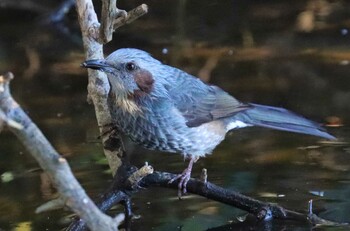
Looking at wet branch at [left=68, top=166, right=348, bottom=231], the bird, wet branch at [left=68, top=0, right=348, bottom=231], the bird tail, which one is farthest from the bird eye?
the bird tail

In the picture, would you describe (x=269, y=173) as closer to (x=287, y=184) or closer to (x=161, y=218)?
(x=287, y=184)

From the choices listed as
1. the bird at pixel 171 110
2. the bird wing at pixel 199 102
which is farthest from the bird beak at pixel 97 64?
the bird wing at pixel 199 102

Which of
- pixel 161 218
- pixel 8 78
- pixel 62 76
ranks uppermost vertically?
pixel 8 78

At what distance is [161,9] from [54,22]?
1157 mm

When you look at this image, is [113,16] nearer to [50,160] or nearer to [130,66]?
[130,66]

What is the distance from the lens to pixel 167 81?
12.3 feet

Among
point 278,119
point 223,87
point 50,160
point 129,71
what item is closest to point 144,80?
point 129,71

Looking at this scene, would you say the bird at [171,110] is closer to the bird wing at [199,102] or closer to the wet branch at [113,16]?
the bird wing at [199,102]

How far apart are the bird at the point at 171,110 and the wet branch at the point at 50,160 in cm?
126

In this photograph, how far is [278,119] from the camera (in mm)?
4035

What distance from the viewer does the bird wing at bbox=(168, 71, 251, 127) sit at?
12.4 feet

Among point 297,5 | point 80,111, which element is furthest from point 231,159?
point 297,5

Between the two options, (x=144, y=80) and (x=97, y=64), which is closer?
(x=97, y=64)

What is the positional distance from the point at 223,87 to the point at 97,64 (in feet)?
8.37
